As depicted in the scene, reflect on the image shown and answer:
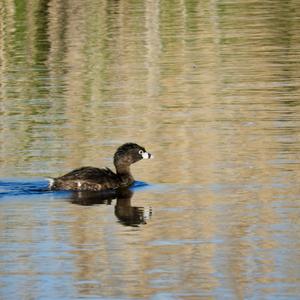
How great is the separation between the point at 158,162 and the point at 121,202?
6.39ft

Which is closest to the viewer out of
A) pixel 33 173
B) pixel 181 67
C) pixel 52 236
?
pixel 52 236

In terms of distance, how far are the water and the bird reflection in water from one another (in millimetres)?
37

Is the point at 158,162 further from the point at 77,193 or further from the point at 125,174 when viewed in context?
the point at 77,193

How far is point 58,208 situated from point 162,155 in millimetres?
3011

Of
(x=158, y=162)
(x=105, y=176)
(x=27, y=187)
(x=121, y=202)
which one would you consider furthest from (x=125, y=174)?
(x=27, y=187)

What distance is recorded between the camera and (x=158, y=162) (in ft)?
56.8

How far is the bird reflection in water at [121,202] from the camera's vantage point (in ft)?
46.0

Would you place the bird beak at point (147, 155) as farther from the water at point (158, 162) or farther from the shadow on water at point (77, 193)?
the shadow on water at point (77, 193)

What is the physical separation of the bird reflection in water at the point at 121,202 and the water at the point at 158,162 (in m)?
0.04

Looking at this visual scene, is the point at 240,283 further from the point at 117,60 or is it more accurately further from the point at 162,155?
the point at 117,60

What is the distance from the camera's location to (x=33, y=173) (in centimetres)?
1645

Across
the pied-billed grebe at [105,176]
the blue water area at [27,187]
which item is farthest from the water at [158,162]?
the pied-billed grebe at [105,176]

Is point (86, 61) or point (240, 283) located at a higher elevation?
point (86, 61)

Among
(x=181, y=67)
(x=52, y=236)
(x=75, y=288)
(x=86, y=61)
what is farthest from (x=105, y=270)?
(x=86, y=61)
